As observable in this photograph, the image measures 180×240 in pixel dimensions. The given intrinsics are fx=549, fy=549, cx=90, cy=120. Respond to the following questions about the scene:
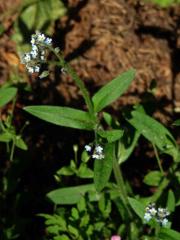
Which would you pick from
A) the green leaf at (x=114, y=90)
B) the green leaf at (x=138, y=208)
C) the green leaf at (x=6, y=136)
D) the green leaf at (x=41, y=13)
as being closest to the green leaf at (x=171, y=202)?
the green leaf at (x=138, y=208)

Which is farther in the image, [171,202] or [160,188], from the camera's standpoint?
[160,188]

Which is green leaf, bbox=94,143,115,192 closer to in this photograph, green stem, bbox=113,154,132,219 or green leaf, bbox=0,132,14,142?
green stem, bbox=113,154,132,219

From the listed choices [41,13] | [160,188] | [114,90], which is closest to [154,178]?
[160,188]

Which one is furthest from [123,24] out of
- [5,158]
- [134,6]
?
[5,158]

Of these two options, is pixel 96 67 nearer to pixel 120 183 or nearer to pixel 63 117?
pixel 120 183

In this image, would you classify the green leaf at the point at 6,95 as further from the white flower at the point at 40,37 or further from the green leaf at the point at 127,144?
the white flower at the point at 40,37
